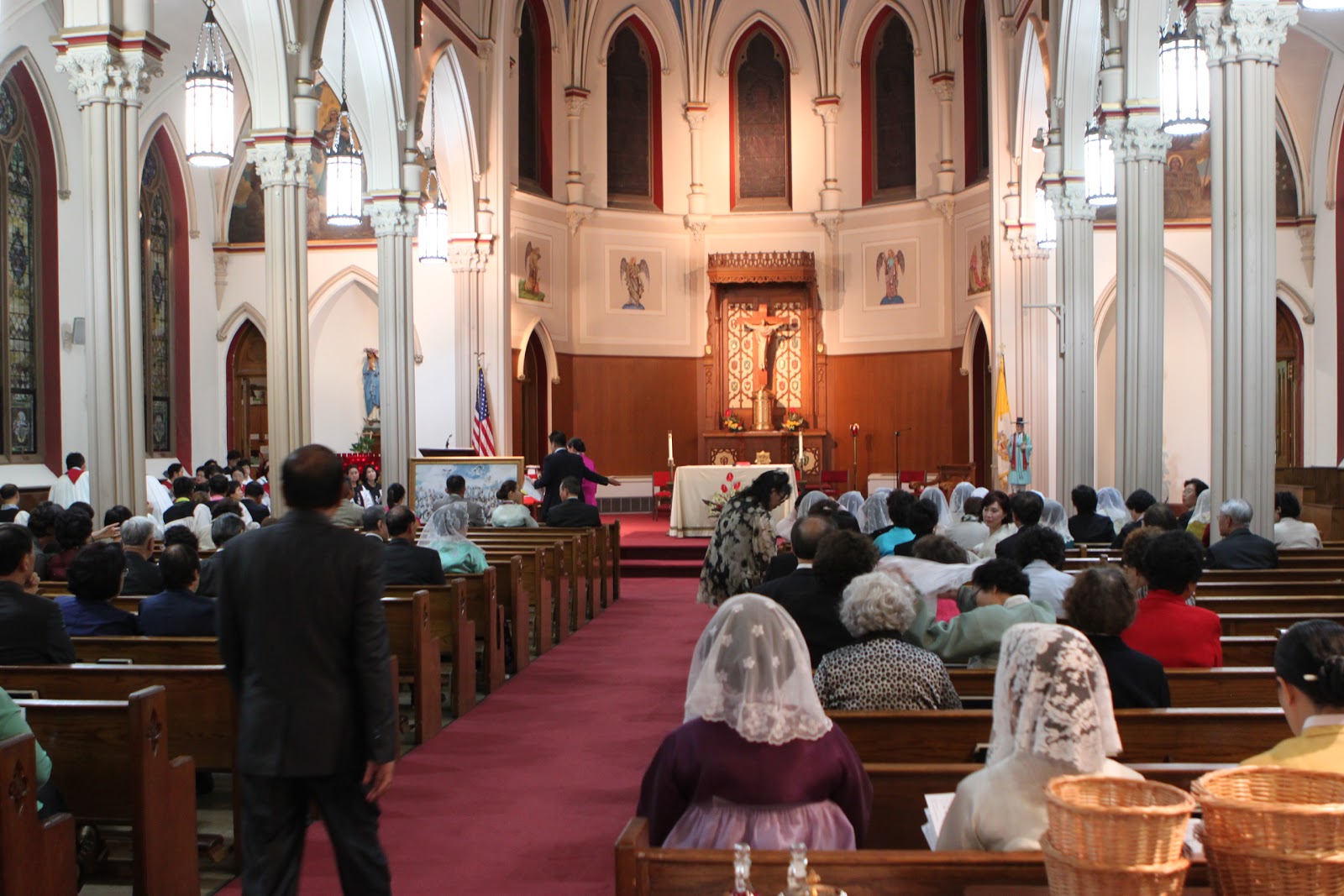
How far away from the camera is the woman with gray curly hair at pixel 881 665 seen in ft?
12.1

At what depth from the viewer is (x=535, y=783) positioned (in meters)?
5.51

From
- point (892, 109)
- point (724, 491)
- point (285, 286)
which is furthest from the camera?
point (892, 109)

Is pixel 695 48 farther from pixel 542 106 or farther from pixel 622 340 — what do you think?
pixel 622 340

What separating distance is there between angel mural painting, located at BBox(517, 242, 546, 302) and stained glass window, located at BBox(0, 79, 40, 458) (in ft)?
22.8

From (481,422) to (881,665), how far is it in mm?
13508

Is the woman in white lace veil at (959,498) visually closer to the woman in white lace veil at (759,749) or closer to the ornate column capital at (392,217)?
the ornate column capital at (392,217)

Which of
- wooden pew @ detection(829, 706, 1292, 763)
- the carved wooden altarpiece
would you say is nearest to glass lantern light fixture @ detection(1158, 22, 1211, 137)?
wooden pew @ detection(829, 706, 1292, 763)

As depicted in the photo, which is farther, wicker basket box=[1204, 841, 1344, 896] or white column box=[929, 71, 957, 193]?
white column box=[929, 71, 957, 193]

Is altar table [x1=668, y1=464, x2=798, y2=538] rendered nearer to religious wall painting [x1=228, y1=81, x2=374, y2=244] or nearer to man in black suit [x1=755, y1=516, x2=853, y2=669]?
religious wall painting [x1=228, y1=81, x2=374, y2=244]

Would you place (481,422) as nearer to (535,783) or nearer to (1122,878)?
(535,783)

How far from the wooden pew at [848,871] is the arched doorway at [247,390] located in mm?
18357

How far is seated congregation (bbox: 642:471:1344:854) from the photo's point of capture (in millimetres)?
2365

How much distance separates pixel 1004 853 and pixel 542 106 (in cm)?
1951

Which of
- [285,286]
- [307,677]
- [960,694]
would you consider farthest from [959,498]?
[307,677]
